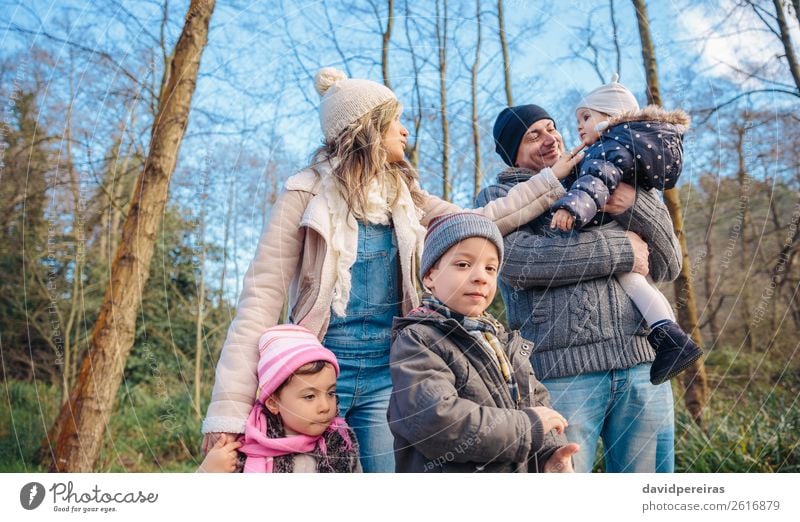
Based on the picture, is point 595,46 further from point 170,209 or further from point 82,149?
point 82,149

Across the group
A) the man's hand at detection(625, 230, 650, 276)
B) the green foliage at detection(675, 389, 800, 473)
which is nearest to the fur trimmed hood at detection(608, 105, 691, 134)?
the man's hand at detection(625, 230, 650, 276)

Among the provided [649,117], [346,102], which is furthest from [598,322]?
[346,102]

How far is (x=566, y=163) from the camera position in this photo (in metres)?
1.55

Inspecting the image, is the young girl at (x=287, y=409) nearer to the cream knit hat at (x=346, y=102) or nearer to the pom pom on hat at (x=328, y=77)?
the cream knit hat at (x=346, y=102)

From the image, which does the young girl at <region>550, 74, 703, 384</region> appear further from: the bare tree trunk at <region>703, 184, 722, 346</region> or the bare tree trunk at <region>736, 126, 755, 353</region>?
the bare tree trunk at <region>703, 184, 722, 346</region>

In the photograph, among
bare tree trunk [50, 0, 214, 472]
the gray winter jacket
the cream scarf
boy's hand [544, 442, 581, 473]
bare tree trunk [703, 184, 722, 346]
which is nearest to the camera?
the gray winter jacket

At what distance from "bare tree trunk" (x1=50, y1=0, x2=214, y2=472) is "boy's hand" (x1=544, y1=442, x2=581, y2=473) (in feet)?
4.61

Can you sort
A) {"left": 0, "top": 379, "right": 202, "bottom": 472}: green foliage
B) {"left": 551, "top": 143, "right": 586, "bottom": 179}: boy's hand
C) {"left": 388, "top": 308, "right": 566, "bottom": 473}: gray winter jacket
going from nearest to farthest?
{"left": 388, "top": 308, "right": 566, "bottom": 473}: gray winter jacket < {"left": 551, "top": 143, "right": 586, "bottom": 179}: boy's hand < {"left": 0, "top": 379, "right": 202, "bottom": 472}: green foliage

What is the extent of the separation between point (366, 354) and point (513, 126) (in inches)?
25.1

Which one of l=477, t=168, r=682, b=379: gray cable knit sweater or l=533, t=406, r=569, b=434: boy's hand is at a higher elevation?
l=477, t=168, r=682, b=379: gray cable knit sweater

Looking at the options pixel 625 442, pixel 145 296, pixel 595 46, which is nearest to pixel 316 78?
pixel 595 46

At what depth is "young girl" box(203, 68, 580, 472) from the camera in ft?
4.59
